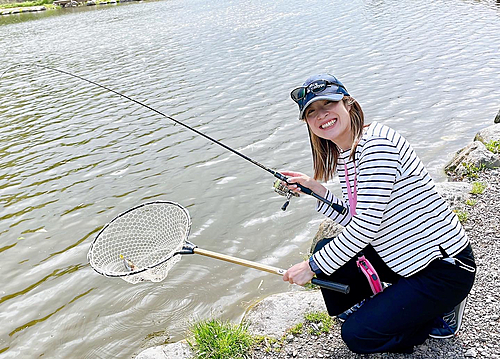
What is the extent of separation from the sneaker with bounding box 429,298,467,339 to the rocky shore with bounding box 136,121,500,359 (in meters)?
0.06

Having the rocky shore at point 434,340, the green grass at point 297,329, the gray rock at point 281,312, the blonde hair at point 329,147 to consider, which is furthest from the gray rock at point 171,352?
the blonde hair at point 329,147

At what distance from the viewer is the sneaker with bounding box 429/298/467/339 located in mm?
3094

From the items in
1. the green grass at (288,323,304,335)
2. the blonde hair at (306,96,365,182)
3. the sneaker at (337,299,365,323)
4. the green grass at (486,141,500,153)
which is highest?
the blonde hair at (306,96,365,182)

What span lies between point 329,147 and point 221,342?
1663 mm

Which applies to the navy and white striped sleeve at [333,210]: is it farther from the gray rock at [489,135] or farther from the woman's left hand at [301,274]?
the gray rock at [489,135]

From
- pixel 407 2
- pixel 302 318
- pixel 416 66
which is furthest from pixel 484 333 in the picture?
pixel 407 2

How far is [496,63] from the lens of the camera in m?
11.4

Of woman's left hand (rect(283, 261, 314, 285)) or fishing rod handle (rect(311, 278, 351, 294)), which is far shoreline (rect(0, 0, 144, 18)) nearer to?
woman's left hand (rect(283, 261, 314, 285))

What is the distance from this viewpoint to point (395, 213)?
111 inches

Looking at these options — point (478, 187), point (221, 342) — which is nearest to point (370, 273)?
point (221, 342)

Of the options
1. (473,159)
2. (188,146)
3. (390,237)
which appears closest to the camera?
(390,237)

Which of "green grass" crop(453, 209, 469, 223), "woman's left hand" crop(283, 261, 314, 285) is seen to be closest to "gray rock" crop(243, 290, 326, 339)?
"woman's left hand" crop(283, 261, 314, 285)

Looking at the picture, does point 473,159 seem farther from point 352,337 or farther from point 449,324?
point 352,337

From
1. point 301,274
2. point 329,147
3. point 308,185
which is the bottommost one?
point 301,274
